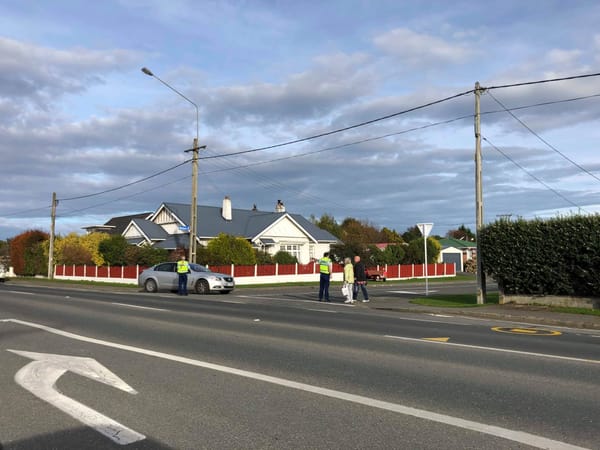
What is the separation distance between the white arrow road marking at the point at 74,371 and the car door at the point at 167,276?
1584 centimetres

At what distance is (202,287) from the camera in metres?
24.2

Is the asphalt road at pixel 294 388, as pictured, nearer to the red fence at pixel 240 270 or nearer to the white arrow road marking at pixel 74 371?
the white arrow road marking at pixel 74 371

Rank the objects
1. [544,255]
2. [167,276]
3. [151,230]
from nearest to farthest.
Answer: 1. [544,255]
2. [167,276]
3. [151,230]

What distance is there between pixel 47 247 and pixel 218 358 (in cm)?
4408

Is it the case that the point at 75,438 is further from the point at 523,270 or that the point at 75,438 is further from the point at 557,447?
the point at 523,270

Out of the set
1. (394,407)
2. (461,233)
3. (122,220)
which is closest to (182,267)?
(394,407)

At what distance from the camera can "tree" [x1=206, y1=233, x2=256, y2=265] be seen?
121 feet

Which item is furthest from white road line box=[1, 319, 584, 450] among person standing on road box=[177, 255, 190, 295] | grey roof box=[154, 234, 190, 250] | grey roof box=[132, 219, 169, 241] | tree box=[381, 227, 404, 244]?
tree box=[381, 227, 404, 244]

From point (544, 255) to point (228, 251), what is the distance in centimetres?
2297

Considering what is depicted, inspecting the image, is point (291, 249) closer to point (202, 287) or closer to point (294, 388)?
point (202, 287)

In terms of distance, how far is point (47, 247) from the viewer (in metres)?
47.2

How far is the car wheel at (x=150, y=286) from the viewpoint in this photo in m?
25.2

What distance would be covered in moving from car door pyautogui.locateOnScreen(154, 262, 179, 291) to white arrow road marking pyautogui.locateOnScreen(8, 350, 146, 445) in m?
15.8

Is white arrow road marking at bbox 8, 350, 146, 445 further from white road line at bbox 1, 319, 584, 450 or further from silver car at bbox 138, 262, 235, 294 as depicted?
silver car at bbox 138, 262, 235, 294
